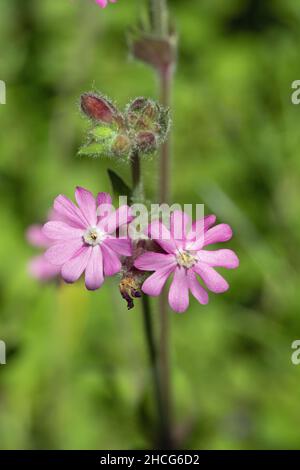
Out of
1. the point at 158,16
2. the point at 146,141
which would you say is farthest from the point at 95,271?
the point at 158,16

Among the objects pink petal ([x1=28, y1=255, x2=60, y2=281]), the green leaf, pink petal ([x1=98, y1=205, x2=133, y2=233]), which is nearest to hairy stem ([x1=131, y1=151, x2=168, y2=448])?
the green leaf

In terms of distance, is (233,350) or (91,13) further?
(91,13)

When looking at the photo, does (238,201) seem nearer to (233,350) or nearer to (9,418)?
(233,350)

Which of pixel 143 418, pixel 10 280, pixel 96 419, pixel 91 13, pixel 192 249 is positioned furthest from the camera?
pixel 91 13

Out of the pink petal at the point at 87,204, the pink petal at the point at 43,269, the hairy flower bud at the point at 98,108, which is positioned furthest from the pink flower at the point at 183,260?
the pink petal at the point at 43,269

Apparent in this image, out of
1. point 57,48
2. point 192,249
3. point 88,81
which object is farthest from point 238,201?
point 192,249
